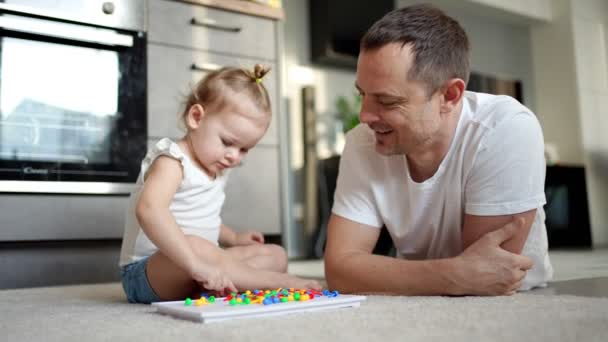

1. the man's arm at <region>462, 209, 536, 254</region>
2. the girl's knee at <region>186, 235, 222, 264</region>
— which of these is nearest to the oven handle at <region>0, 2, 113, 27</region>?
the girl's knee at <region>186, 235, 222, 264</region>

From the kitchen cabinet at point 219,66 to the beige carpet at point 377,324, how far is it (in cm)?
122

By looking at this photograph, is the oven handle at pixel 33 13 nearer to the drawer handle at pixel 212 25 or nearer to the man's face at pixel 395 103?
the drawer handle at pixel 212 25

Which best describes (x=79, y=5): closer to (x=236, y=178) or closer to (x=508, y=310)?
(x=236, y=178)

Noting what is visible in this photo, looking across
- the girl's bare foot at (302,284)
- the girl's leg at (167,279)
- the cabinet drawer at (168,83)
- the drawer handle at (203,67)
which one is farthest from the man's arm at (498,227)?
the drawer handle at (203,67)

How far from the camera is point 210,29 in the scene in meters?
2.43

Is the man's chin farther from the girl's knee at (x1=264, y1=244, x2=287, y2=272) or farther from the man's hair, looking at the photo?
the girl's knee at (x1=264, y1=244, x2=287, y2=272)

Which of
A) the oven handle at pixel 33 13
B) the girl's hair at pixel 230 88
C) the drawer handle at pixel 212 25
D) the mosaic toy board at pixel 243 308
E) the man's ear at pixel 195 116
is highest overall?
the drawer handle at pixel 212 25

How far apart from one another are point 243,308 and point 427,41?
641 millimetres

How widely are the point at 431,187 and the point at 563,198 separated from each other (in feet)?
11.2

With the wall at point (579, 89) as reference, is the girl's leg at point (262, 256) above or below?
below

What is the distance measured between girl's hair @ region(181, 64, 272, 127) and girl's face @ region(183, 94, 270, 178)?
0.5 inches

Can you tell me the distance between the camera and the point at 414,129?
121 centimetres

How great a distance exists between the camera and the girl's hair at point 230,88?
1.41 m

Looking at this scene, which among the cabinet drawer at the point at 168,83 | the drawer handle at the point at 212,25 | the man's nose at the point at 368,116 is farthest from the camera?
the drawer handle at the point at 212,25
